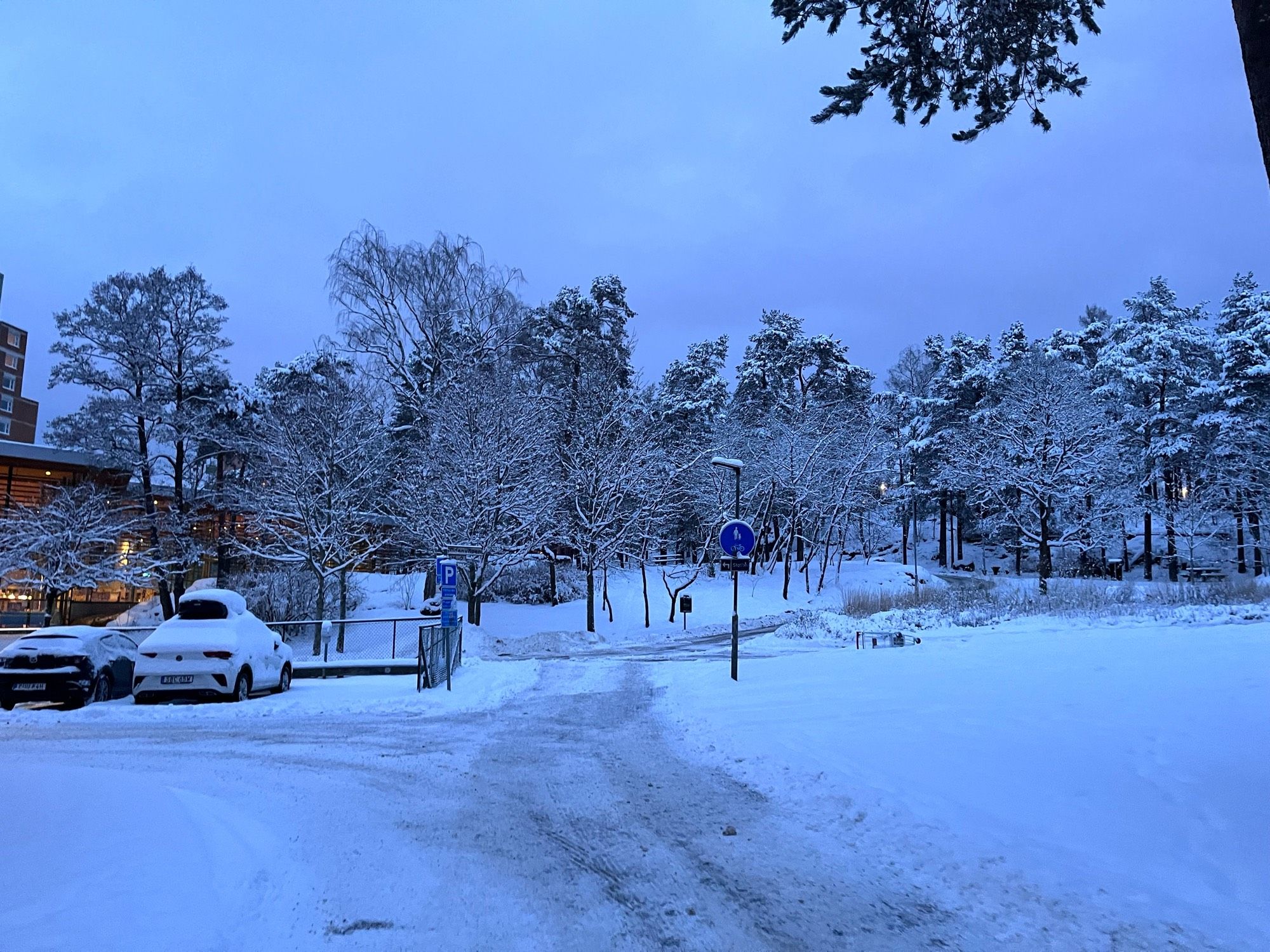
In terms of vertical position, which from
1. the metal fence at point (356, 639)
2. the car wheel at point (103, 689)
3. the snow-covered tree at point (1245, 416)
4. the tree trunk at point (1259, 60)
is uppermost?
the snow-covered tree at point (1245, 416)

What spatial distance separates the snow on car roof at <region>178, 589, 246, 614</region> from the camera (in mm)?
14141

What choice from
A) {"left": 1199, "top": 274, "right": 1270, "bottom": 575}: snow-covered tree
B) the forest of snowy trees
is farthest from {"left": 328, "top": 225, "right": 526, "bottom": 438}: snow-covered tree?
{"left": 1199, "top": 274, "right": 1270, "bottom": 575}: snow-covered tree

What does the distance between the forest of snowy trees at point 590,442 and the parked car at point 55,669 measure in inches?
505

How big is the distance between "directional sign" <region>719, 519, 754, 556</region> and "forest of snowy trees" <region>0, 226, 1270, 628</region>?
16.6m

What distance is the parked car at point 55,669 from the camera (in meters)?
12.9

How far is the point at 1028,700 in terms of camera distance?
8938 mm

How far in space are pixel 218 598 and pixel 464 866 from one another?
37.1 ft

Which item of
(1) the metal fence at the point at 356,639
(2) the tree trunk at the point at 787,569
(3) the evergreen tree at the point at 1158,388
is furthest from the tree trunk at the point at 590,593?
(3) the evergreen tree at the point at 1158,388

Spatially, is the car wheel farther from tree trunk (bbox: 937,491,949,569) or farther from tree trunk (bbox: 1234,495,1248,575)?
tree trunk (bbox: 937,491,949,569)

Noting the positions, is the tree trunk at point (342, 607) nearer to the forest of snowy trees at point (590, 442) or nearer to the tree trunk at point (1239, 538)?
the forest of snowy trees at point (590, 442)

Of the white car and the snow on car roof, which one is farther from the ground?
the snow on car roof

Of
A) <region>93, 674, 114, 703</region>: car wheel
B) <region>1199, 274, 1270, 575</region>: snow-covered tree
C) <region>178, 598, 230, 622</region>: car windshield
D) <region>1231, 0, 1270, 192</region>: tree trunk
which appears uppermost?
<region>1199, 274, 1270, 575</region>: snow-covered tree

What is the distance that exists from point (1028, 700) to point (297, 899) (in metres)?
7.87

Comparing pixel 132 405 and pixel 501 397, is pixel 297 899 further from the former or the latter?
pixel 132 405
